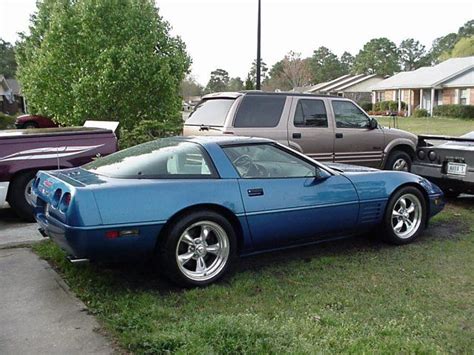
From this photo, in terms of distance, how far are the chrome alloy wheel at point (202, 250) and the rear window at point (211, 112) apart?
12.2 ft

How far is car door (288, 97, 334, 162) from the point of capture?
8.55 metres

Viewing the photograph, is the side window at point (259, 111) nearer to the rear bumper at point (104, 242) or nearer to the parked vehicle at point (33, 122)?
the rear bumper at point (104, 242)

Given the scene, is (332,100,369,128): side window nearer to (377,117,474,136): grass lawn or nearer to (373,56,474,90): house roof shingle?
(377,117,474,136): grass lawn

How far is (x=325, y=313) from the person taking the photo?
386 centimetres

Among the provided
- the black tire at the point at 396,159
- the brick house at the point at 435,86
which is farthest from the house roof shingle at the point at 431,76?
the black tire at the point at 396,159

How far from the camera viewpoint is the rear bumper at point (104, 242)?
4.06 m

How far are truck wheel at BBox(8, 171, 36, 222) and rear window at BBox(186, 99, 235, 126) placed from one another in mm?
2755

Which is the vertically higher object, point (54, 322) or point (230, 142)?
point (230, 142)

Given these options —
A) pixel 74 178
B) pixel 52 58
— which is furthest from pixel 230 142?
pixel 52 58

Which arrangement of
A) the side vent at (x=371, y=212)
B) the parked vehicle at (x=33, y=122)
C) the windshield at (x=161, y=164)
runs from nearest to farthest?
the windshield at (x=161, y=164)
the side vent at (x=371, y=212)
the parked vehicle at (x=33, y=122)

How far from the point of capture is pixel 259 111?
830 cm

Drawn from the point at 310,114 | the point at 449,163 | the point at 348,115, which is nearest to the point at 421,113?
the point at 348,115

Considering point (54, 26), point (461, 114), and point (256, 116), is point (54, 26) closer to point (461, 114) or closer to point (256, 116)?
point (256, 116)

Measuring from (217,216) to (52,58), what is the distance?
12139 mm
